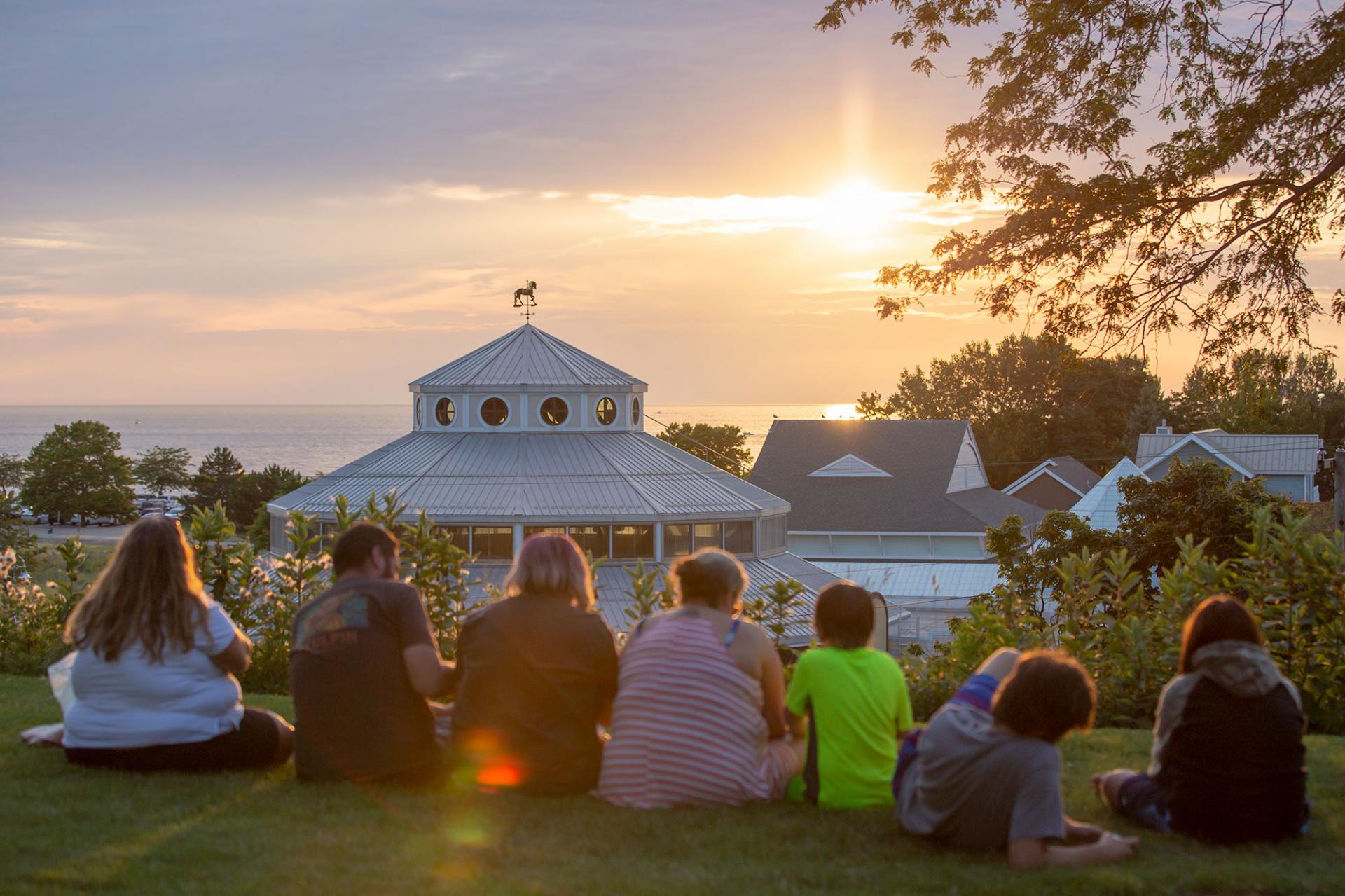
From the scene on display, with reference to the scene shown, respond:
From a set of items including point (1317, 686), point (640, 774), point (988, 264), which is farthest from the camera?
point (988, 264)

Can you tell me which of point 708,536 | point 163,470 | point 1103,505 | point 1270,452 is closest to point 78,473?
point 163,470

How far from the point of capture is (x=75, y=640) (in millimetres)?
5781

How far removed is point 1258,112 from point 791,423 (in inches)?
1737

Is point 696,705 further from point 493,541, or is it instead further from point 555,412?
point 555,412

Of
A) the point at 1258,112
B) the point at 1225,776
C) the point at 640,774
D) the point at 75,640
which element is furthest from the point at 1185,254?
the point at 75,640

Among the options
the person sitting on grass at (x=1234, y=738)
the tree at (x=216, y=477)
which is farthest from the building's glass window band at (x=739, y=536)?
the tree at (x=216, y=477)

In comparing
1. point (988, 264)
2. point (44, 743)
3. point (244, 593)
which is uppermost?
point (988, 264)

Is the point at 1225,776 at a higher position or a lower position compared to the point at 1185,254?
lower

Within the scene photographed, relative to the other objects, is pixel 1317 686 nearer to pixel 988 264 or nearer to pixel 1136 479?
pixel 988 264

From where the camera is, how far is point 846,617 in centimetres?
557

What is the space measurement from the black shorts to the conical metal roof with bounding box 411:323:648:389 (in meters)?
29.0

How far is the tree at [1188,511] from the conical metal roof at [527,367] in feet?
53.6

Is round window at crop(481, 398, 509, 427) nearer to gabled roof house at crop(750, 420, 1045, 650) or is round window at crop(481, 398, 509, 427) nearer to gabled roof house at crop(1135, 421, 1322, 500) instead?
gabled roof house at crop(750, 420, 1045, 650)

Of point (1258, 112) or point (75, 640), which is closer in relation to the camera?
point (75, 640)
